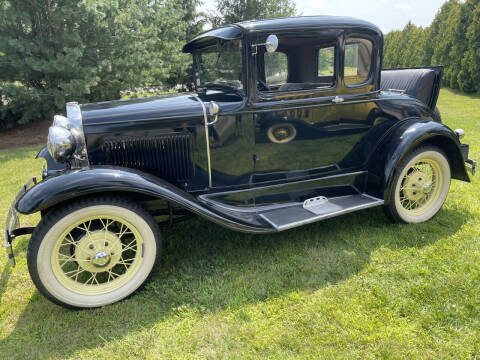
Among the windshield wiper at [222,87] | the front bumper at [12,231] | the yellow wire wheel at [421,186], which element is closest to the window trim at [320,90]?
the windshield wiper at [222,87]

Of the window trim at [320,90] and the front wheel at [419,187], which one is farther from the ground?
the window trim at [320,90]

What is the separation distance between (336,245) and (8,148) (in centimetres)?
930

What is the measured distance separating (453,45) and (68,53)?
56.5ft

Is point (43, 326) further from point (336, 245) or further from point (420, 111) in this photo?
point (420, 111)

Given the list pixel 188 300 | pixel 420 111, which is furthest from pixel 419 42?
pixel 188 300

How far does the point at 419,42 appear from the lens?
19312mm

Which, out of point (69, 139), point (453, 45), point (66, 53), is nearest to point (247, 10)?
point (453, 45)

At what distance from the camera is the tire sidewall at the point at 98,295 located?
94.6 inches

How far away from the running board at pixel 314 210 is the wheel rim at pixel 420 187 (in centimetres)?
46

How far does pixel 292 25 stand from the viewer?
298cm

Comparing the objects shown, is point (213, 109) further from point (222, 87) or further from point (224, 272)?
point (224, 272)

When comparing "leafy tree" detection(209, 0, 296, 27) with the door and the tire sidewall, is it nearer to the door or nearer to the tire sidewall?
the door

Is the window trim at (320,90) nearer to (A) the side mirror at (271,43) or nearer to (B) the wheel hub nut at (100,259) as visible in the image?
(A) the side mirror at (271,43)

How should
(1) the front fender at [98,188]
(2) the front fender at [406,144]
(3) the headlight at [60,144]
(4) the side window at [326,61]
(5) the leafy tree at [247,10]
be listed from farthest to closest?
(5) the leafy tree at [247,10], (2) the front fender at [406,144], (4) the side window at [326,61], (3) the headlight at [60,144], (1) the front fender at [98,188]
